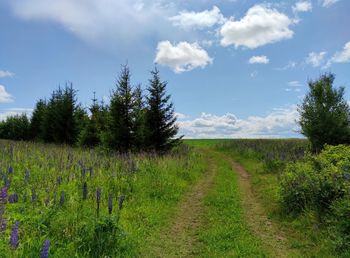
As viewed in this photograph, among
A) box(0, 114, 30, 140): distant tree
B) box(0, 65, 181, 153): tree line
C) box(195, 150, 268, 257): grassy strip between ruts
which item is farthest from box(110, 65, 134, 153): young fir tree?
box(0, 114, 30, 140): distant tree

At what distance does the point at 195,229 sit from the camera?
29.7 feet

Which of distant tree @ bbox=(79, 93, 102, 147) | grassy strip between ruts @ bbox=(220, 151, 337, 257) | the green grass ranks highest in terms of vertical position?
distant tree @ bbox=(79, 93, 102, 147)

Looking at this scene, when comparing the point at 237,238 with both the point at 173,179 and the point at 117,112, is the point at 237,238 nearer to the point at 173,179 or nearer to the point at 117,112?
the point at 173,179

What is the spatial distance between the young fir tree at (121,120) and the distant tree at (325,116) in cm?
1517

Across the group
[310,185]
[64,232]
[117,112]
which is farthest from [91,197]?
[117,112]

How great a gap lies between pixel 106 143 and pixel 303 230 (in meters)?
16.7

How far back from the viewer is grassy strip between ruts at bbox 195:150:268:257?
287 inches

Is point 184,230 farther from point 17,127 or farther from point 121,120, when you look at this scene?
point 17,127

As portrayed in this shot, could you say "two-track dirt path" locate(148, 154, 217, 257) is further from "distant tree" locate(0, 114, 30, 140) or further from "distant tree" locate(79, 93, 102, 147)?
"distant tree" locate(0, 114, 30, 140)

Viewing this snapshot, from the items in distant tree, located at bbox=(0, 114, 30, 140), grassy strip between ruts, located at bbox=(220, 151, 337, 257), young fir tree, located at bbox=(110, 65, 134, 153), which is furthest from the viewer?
distant tree, located at bbox=(0, 114, 30, 140)

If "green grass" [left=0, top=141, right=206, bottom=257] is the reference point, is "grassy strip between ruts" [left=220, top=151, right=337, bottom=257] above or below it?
below

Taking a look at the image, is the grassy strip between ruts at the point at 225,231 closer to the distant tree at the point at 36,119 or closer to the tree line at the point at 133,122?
the tree line at the point at 133,122

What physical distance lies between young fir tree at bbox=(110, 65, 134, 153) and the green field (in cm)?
755

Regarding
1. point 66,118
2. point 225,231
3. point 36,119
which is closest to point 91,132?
point 66,118
